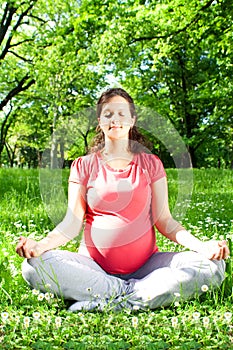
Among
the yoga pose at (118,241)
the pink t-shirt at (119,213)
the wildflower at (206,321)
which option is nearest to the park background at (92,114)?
the wildflower at (206,321)

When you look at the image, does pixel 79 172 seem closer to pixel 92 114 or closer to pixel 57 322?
pixel 92 114

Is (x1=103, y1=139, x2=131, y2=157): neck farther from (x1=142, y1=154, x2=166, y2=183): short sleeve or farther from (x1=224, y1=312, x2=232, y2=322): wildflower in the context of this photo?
(x1=224, y1=312, x2=232, y2=322): wildflower

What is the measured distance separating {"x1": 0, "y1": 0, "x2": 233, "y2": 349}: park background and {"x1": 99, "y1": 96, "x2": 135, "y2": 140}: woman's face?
0.16 metres

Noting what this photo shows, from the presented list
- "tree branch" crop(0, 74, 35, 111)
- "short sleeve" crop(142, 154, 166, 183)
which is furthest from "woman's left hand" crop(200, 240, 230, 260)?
"tree branch" crop(0, 74, 35, 111)

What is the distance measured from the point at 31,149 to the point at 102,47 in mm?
27921

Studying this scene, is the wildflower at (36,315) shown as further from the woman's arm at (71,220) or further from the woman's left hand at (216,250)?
the woman's left hand at (216,250)

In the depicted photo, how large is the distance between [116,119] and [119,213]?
1.92 ft

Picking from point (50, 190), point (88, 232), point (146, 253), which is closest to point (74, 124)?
point (50, 190)

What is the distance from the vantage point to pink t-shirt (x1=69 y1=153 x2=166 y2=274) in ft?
9.54

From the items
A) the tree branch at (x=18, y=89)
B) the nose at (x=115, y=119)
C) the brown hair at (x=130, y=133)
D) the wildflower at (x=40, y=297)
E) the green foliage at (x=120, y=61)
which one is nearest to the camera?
the wildflower at (x=40, y=297)

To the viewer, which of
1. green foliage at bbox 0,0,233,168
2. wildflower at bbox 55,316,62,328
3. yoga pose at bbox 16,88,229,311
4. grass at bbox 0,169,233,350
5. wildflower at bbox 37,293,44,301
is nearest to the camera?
grass at bbox 0,169,233,350

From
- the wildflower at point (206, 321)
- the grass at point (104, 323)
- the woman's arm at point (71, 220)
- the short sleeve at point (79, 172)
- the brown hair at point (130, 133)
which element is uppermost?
the brown hair at point (130, 133)

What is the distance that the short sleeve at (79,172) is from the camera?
3.04 metres

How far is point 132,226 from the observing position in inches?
115
